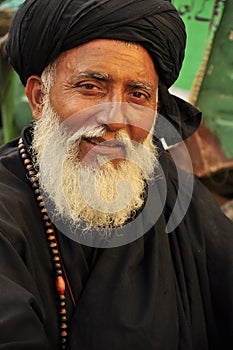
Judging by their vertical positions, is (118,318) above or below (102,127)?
below

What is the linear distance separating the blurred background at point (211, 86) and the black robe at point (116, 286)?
7.49ft

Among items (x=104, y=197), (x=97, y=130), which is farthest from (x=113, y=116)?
(x=104, y=197)

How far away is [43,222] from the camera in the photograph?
2279 millimetres

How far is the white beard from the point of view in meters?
2.38

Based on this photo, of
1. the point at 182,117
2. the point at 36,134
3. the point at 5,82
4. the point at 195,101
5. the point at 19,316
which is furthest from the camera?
the point at 5,82

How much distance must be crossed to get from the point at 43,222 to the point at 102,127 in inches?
15.9

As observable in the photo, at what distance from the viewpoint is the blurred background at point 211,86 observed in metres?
4.93

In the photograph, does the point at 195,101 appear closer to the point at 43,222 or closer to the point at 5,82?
the point at 5,82

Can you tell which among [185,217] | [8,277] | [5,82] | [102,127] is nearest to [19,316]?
[8,277]

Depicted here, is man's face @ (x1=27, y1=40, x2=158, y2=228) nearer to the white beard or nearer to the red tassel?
the white beard

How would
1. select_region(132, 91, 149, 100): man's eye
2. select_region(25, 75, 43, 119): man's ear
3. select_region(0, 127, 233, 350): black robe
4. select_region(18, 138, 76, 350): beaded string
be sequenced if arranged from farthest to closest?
select_region(25, 75, 43, 119): man's ear
select_region(132, 91, 149, 100): man's eye
select_region(18, 138, 76, 350): beaded string
select_region(0, 127, 233, 350): black robe

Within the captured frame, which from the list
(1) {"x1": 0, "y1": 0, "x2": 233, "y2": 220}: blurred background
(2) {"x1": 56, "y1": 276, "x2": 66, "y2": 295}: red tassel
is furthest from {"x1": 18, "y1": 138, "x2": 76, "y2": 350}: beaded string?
(1) {"x1": 0, "y1": 0, "x2": 233, "y2": 220}: blurred background

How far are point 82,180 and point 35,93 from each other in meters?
0.44

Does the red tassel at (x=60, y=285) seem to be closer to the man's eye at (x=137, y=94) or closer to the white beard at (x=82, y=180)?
the white beard at (x=82, y=180)
